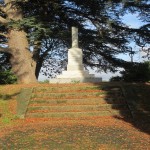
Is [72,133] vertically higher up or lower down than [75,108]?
lower down

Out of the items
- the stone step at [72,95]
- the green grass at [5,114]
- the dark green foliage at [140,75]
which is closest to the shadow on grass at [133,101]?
the stone step at [72,95]

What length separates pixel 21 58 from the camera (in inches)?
935

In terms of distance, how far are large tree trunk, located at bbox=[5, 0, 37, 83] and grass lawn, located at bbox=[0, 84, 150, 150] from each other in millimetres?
6460

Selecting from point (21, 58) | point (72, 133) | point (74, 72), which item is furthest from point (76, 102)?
point (21, 58)

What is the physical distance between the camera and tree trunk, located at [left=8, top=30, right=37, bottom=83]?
23.6 metres

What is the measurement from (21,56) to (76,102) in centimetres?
767

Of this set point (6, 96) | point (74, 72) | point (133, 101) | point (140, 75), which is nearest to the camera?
point (133, 101)

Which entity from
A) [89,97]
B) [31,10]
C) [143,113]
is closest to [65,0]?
[31,10]

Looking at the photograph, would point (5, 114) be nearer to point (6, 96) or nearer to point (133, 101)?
point (6, 96)

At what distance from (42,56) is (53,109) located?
11.3 meters

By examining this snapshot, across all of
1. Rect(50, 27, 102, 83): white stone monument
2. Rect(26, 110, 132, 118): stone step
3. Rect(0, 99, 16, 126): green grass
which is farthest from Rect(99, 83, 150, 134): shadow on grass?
Rect(0, 99, 16, 126): green grass

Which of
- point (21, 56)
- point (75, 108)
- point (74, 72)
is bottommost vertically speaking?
point (75, 108)

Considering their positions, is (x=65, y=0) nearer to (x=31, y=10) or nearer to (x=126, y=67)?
(x=31, y=10)

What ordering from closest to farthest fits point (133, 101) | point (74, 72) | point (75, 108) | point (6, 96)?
1. point (75, 108)
2. point (133, 101)
3. point (6, 96)
4. point (74, 72)
